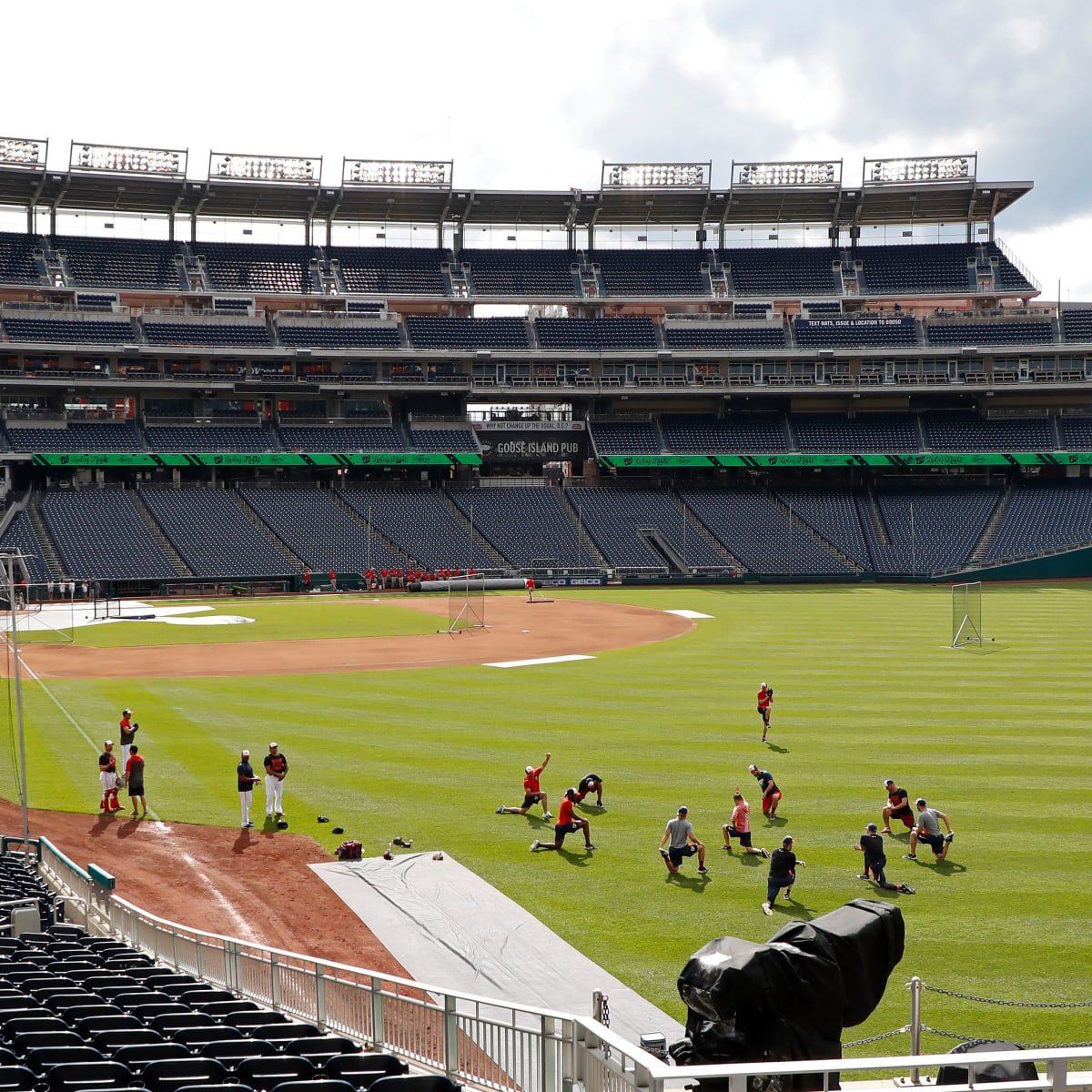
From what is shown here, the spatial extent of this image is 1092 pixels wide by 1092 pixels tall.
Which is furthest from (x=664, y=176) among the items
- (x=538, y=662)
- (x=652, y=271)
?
(x=538, y=662)

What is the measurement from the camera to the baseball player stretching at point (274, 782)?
819 inches

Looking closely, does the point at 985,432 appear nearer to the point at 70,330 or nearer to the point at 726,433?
the point at 726,433

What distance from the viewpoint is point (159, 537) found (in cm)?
7050

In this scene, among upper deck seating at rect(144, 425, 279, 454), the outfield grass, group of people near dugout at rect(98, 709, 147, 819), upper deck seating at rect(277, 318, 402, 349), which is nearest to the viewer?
the outfield grass

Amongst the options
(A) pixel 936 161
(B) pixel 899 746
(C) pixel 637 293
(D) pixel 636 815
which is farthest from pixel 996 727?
(A) pixel 936 161

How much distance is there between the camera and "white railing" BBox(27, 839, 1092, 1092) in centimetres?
575

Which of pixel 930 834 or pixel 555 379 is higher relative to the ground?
pixel 555 379

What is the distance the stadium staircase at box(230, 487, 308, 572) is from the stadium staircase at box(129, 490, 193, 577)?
247 inches

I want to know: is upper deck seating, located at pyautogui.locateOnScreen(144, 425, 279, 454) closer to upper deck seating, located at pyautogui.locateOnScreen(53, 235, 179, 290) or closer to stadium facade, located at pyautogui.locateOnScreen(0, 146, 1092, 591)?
stadium facade, located at pyautogui.locateOnScreen(0, 146, 1092, 591)

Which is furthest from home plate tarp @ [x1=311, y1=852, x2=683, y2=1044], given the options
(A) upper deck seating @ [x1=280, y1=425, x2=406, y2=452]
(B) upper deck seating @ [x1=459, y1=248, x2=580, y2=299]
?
(B) upper deck seating @ [x1=459, y1=248, x2=580, y2=299]

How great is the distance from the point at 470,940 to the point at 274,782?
301 inches

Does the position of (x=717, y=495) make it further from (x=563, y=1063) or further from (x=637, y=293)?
(x=563, y=1063)

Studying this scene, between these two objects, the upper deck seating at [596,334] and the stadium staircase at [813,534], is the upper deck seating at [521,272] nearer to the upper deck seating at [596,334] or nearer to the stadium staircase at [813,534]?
the upper deck seating at [596,334]

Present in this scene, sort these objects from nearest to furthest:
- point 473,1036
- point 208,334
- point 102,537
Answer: point 473,1036 → point 102,537 → point 208,334
